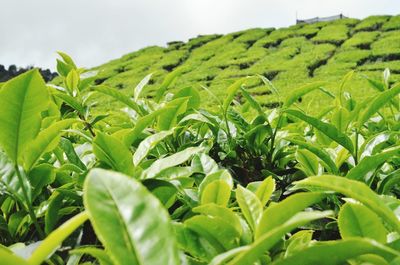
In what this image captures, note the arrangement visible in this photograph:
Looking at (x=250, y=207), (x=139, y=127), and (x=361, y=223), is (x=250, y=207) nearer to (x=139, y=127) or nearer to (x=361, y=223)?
(x=361, y=223)

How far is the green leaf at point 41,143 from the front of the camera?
77 cm

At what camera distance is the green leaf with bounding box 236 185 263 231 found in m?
0.59

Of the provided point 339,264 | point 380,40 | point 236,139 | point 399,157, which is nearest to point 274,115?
point 236,139

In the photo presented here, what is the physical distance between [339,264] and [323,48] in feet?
44.3

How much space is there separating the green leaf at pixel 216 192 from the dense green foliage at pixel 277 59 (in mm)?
7076

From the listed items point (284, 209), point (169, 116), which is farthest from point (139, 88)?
point (284, 209)

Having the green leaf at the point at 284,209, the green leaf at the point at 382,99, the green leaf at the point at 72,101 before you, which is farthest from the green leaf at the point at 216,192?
the green leaf at the point at 72,101

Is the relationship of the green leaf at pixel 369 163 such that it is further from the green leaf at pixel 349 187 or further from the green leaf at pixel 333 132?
the green leaf at pixel 349 187

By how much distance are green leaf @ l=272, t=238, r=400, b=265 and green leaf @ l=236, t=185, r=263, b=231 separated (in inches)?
5.6

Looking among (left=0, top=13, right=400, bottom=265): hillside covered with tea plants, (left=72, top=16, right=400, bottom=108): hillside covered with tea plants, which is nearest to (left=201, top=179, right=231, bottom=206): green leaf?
(left=0, top=13, right=400, bottom=265): hillside covered with tea plants

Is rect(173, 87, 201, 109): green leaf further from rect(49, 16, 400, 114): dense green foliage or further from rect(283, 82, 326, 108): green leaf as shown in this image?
rect(49, 16, 400, 114): dense green foliage

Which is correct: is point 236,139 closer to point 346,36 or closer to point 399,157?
point 399,157

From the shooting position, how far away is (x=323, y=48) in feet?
43.6

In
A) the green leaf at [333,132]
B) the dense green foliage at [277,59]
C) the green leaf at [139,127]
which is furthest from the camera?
the dense green foliage at [277,59]
